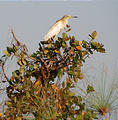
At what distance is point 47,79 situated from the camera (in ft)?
2.98

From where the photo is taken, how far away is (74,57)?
0.89 m

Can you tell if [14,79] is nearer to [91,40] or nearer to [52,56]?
[52,56]

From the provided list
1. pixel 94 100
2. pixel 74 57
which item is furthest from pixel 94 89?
pixel 74 57

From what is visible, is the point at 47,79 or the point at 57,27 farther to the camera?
the point at 57,27

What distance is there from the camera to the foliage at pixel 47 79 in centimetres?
87

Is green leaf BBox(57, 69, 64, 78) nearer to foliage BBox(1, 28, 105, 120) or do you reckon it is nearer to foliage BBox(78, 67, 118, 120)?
foliage BBox(1, 28, 105, 120)

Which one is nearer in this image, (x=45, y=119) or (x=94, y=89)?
(x=45, y=119)

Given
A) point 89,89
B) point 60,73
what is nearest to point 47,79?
point 60,73

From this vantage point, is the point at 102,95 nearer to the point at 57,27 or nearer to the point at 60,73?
the point at 60,73

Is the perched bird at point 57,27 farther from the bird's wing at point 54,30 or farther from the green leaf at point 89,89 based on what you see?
the green leaf at point 89,89

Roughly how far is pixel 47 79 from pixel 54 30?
0.24 m

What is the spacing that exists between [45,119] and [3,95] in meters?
0.20

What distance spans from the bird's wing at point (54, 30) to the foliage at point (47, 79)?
5 cm

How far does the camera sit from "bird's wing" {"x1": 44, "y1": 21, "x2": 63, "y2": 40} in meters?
0.97
